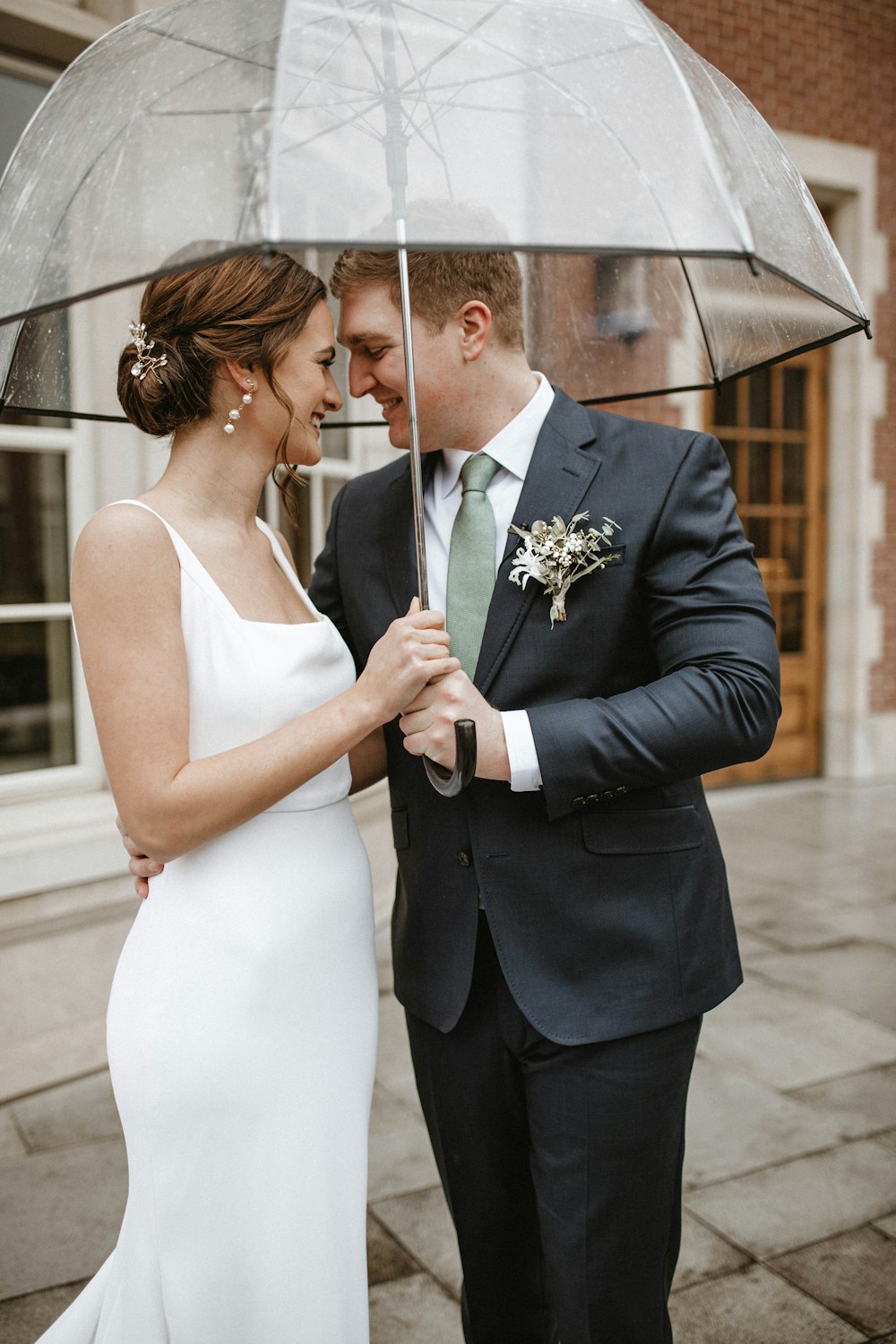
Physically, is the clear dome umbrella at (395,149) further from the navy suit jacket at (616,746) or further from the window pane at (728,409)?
the window pane at (728,409)

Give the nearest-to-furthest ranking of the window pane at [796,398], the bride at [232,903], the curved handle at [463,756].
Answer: the curved handle at [463,756] < the bride at [232,903] < the window pane at [796,398]

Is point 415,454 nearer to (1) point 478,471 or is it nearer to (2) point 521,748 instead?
(1) point 478,471

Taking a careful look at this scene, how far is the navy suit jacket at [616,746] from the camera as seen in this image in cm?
168

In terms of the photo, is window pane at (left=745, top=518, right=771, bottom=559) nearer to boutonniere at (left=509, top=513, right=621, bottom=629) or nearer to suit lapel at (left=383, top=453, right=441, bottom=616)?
suit lapel at (left=383, top=453, right=441, bottom=616)

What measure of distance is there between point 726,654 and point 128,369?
101 cm

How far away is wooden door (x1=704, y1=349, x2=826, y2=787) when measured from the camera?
7887 millimetres

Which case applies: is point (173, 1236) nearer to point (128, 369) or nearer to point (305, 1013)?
point (305, 1013)

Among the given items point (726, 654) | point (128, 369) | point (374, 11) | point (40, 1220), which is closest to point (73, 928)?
point (40, 1220)

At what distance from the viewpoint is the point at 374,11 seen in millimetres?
1473

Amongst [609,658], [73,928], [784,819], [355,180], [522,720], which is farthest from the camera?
[784,819]

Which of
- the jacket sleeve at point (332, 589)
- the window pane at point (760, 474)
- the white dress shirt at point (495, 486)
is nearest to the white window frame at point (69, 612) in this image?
the jacket sleeve at point (332, 589)

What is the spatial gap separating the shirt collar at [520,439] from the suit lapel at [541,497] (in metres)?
0.03

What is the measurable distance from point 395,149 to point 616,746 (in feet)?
2.85

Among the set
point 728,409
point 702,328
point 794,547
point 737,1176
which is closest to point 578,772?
point 702,328
